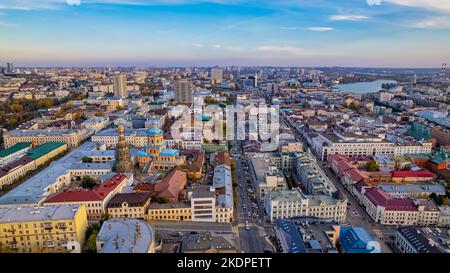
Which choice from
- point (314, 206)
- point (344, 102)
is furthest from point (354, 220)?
point (344, 102)

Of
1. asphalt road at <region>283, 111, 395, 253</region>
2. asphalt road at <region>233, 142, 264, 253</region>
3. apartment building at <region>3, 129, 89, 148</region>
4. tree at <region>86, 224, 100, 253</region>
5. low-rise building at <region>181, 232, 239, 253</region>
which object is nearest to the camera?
low-rise building at <region>181, 232, 239, 253</region>

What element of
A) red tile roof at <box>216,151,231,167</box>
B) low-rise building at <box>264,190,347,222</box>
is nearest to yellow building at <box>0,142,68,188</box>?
red tile roof at <box>216,151,231,167</box>

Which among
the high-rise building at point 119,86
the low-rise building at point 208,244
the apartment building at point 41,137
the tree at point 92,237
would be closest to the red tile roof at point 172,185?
the tree at point 92,237

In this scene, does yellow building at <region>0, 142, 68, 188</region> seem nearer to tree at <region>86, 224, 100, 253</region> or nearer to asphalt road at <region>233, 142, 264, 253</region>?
tree at <region>86, 224, 100, 253</region>

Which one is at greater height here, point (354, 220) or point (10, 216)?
point (10, 216)

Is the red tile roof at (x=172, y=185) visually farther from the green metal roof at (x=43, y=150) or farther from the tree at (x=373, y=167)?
the tree at (x=373, y=167)
